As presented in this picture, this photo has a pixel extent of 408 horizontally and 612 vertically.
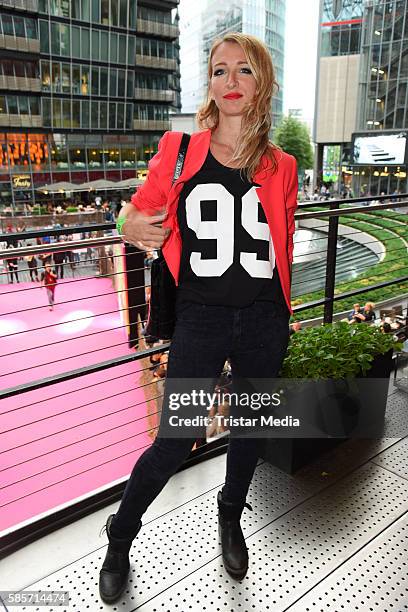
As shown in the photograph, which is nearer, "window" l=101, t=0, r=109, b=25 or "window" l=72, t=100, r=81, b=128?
"window" l=101, t=0, r=109, b=25

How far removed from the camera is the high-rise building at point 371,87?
27.6 meters

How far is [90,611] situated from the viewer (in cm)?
141

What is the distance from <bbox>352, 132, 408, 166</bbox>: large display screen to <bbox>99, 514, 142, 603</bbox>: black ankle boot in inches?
1151

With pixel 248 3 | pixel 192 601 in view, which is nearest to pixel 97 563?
pixel 192 601

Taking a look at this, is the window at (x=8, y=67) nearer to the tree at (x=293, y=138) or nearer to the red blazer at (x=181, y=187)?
the tree at (x=293, y=138)

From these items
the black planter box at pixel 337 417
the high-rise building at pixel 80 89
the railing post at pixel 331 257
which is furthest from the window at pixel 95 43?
the black planter box at pixel 337 417

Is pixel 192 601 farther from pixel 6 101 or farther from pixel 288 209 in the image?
pixel 6 101

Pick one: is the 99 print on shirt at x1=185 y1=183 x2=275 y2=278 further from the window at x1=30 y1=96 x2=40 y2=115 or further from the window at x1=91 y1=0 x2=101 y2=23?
the window at x1=91 y1=0 x2=101 y2=23

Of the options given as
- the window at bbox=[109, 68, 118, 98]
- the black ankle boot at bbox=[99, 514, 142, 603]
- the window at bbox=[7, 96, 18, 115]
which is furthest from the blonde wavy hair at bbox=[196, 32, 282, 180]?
the window at bbox=[109, 68, 118, 98]

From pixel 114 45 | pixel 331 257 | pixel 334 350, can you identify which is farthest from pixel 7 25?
pixel 334 350

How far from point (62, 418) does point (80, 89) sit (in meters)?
25.2

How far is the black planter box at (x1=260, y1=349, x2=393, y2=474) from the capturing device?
1.98m

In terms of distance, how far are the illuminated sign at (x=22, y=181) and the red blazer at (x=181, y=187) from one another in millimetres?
27098

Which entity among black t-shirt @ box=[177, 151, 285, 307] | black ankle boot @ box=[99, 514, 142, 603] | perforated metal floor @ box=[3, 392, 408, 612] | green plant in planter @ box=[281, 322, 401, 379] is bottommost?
perforated metal floor @ box=[3, 392, 408, 612]
